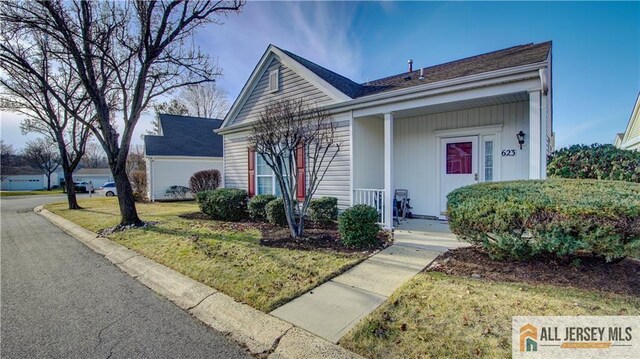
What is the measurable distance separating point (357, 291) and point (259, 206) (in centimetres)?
526

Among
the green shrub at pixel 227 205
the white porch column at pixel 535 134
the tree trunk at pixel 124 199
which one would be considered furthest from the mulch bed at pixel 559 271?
the tree trunk at pixel 124 199

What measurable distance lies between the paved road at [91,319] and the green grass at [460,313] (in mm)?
1271

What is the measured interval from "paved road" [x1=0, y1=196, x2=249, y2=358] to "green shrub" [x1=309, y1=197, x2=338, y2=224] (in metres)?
3.96

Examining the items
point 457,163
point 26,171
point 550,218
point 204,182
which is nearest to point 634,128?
point 457,163

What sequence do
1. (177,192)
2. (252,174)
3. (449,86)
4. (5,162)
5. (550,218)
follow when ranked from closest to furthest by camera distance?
(550,218) < (449,86) < (252,174) < (177,192) < (5,162)

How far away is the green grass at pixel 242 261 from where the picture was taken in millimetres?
3606

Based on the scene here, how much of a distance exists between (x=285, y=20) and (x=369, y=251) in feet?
25.9

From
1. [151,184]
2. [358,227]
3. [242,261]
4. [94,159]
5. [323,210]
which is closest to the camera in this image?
[242,261]

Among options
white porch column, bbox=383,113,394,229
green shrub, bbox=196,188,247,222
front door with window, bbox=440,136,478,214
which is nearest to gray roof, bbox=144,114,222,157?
green shrub, bbox=196,188,247,222

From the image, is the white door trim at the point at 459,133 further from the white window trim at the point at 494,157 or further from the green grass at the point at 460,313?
the green grass at the point at 460,313

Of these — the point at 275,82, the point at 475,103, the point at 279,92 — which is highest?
the point at 275,82

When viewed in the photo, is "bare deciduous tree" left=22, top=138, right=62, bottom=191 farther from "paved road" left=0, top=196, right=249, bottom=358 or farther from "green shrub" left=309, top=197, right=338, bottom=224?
"green shrub" left=309, top=197, right=338, bottom=224

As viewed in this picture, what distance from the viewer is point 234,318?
3.05 meters

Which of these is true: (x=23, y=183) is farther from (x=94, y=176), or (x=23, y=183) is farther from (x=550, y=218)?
(x=550, y=218)
